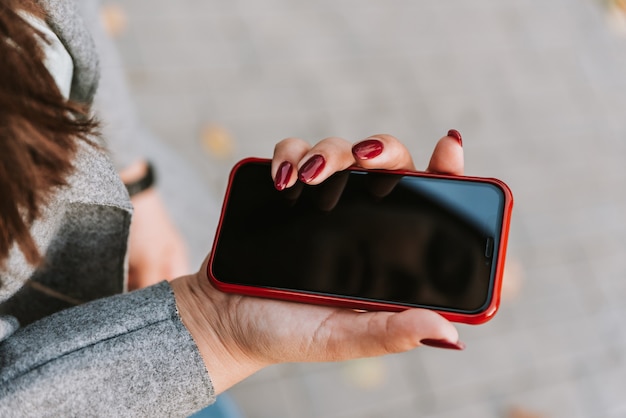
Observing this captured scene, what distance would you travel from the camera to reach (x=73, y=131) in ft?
3.04

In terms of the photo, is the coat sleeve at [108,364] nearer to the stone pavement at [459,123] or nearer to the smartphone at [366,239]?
the smartphone at [366,239]

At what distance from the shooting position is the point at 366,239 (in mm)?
1216

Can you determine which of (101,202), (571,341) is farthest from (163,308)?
(571,341)

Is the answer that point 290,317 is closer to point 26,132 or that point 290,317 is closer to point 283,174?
point 283,174

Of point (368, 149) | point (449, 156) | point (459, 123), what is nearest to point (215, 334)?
point (368, 149)

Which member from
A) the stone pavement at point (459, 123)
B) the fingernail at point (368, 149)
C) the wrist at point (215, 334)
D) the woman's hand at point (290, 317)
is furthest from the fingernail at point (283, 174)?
the stone pavement at point (459, 123)

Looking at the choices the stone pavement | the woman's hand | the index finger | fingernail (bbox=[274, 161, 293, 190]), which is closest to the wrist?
the woman's hand

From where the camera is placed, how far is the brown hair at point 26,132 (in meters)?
0.82

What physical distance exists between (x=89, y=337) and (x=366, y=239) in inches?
21.2

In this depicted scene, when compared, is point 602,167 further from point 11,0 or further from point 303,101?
point 11,0

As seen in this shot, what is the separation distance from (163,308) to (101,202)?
22 centimetres

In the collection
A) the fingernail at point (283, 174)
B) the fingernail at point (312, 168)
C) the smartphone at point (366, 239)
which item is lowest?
the smartphone at point (366, 239)

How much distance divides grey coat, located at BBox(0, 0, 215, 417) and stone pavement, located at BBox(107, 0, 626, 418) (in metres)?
1.28

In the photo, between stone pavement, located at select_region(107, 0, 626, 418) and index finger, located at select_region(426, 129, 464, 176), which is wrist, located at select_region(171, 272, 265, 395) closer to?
index finger, located at select_region(426, 129, 464, 176)
